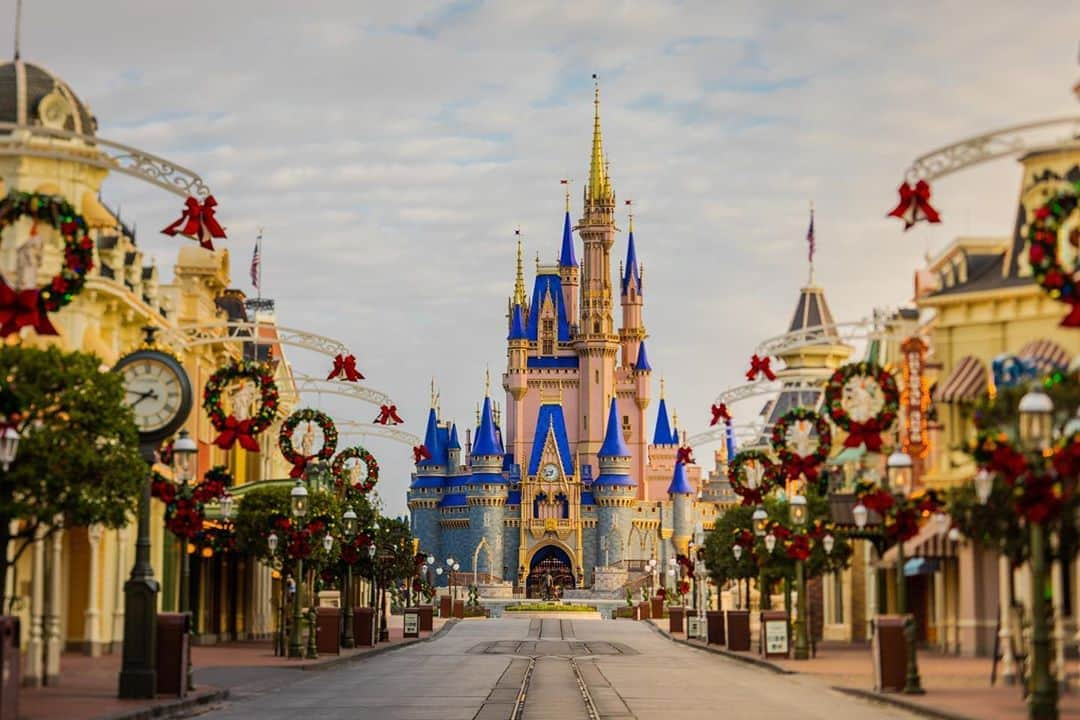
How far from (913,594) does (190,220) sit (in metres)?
33.5

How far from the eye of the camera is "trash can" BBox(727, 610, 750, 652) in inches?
2019

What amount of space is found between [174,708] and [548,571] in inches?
5760

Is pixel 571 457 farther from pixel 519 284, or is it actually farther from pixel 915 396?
pixel 915 396

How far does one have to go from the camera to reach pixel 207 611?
196ft

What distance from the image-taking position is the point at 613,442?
562 feet

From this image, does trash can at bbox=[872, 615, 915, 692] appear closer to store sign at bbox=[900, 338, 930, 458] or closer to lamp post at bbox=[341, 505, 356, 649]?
store sign at bbox=[900, 338, 930, 458]

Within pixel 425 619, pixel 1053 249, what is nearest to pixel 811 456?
pixel 1053 249

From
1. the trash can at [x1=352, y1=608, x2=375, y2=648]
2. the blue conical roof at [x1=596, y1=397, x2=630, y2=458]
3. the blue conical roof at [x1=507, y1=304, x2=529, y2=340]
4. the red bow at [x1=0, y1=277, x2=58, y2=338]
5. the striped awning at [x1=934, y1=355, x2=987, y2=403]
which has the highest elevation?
the blue conical roof at [x1=507, y1=304, x2=529, y2=340]

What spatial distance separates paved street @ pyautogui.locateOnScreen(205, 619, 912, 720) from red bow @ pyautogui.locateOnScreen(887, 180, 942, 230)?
664 centimetres

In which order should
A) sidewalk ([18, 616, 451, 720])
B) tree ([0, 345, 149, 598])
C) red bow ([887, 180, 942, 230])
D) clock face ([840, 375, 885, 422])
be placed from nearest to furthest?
red bow ([887, 180, 942, 230]) → tree ([0, 345, 149, 598]) → sidewalk ([18, 616, 451, 720]) → clock face ([840, 375, 885, 422])

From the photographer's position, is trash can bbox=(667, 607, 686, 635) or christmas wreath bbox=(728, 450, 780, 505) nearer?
christmas wreath bbox=(728, 450, 780, 505)

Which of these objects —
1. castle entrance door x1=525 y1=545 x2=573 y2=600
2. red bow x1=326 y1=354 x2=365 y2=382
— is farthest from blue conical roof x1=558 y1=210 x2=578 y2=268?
red bow x1=326 y1=354 x2=365 y2=382

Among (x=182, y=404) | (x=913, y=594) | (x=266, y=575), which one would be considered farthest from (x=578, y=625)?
(x=182, y=404)

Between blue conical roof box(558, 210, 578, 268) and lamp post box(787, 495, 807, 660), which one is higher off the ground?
blue conical roof box(558, 210, 578, 268)
